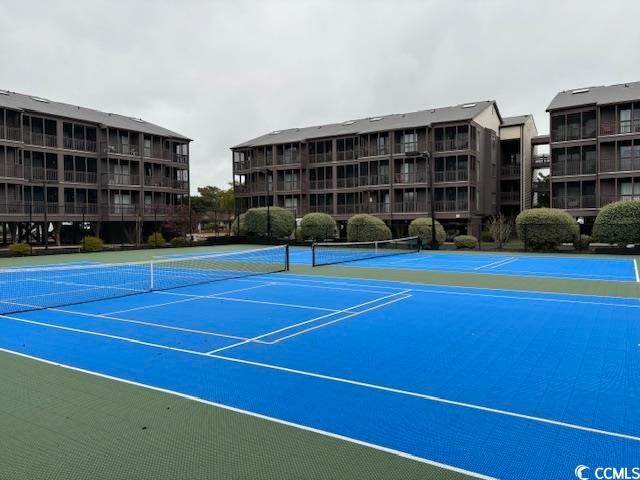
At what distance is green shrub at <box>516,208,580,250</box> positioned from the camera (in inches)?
1383

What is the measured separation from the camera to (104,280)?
20500 mm

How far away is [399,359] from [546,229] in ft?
99.3

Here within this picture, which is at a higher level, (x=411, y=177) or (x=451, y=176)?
(x=411, y=177)

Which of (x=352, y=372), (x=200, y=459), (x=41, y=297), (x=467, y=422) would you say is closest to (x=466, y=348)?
(x=352, y=372)

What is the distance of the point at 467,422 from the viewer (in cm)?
585

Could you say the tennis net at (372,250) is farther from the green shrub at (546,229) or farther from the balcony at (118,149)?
the balcony at (118,149)

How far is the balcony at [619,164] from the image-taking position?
4169 cm

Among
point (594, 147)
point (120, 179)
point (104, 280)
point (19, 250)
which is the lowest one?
point (104, 280)

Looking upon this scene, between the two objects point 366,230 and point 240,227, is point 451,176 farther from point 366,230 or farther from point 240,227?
point 240,227

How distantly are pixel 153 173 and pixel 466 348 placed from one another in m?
50.0

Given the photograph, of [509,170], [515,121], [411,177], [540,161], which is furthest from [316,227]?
[540,161]

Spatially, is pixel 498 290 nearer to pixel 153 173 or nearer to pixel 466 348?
pixel 466 348

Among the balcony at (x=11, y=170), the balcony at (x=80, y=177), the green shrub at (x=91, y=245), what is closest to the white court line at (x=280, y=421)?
the green shrub at (x=91, y=245)

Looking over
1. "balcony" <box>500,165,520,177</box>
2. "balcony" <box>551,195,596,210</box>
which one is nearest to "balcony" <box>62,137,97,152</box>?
"balcony" <box>500,165,520,177</box>
